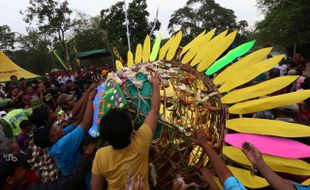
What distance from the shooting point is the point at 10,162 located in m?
1.94

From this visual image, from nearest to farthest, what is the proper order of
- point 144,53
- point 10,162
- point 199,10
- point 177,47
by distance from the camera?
point 10,162, point 177,47, point 144,53, point 199,10

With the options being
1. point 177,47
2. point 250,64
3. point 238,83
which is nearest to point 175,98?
point 238,83

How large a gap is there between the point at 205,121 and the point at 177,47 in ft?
4.33

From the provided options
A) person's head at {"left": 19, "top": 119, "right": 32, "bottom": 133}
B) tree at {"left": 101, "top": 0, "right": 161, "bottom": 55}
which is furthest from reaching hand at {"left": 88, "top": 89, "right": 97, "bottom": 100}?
tree at {"left": 101, "top": 0, "right": 161, "bottom": 55}

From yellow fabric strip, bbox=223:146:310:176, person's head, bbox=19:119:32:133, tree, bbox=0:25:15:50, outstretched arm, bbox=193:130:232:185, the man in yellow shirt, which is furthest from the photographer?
tree, bbox=0:25:15:50

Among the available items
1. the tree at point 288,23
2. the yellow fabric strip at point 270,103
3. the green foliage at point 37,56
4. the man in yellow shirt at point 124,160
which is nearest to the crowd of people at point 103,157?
the man in yellow shirt at point 124,160

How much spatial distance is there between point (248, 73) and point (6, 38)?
142 ft

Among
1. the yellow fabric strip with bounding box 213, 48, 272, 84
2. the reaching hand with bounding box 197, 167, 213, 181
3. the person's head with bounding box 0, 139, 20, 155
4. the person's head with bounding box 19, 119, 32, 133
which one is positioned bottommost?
the person's head with bounding box 19, 119, 32, 133

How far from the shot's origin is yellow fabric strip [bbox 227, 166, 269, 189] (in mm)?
2018

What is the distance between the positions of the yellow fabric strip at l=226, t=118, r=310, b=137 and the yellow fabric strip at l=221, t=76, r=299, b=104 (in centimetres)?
19

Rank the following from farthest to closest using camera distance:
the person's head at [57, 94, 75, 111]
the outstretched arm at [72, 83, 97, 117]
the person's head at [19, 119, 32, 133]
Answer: the person's head at [19, 119, 32, 133] → the person's head at [57, 94, 75, 111] → the outstretched arm at [72, 83, 97, 117]

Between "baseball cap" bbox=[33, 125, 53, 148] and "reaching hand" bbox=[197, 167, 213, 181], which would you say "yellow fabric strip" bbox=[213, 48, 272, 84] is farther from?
"baseball cap" bbox=[33, 125, 53, 148]

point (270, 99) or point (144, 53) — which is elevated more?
point (144, 53)

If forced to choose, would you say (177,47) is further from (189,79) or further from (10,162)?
(10,162)
